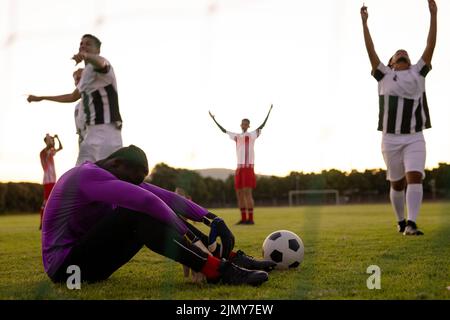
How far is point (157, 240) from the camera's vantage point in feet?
11.4

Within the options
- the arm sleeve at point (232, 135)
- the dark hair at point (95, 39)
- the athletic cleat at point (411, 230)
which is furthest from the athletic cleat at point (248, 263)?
the arm sleeve at point (232, 135)

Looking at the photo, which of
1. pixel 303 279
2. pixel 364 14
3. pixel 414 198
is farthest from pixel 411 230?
pixel 303 279

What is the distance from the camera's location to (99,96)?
615 cm

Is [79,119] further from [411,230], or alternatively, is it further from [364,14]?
[411,230]

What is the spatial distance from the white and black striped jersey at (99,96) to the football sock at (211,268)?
3.05m

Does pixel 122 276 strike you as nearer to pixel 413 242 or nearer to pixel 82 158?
pixel 82 158

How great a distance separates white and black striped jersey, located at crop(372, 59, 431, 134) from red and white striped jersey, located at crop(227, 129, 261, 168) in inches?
206

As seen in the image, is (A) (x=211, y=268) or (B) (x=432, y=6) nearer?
(A) (x=211, y=268)

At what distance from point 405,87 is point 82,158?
4.29 metres

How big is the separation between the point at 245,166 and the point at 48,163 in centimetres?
487

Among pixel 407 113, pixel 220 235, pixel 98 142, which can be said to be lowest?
pixel 220 235

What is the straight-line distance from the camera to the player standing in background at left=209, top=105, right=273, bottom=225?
41.3 ft

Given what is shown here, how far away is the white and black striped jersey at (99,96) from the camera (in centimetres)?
608

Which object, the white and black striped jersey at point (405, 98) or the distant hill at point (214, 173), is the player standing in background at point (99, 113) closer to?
the white and black striped jersey at point (405, 98)
